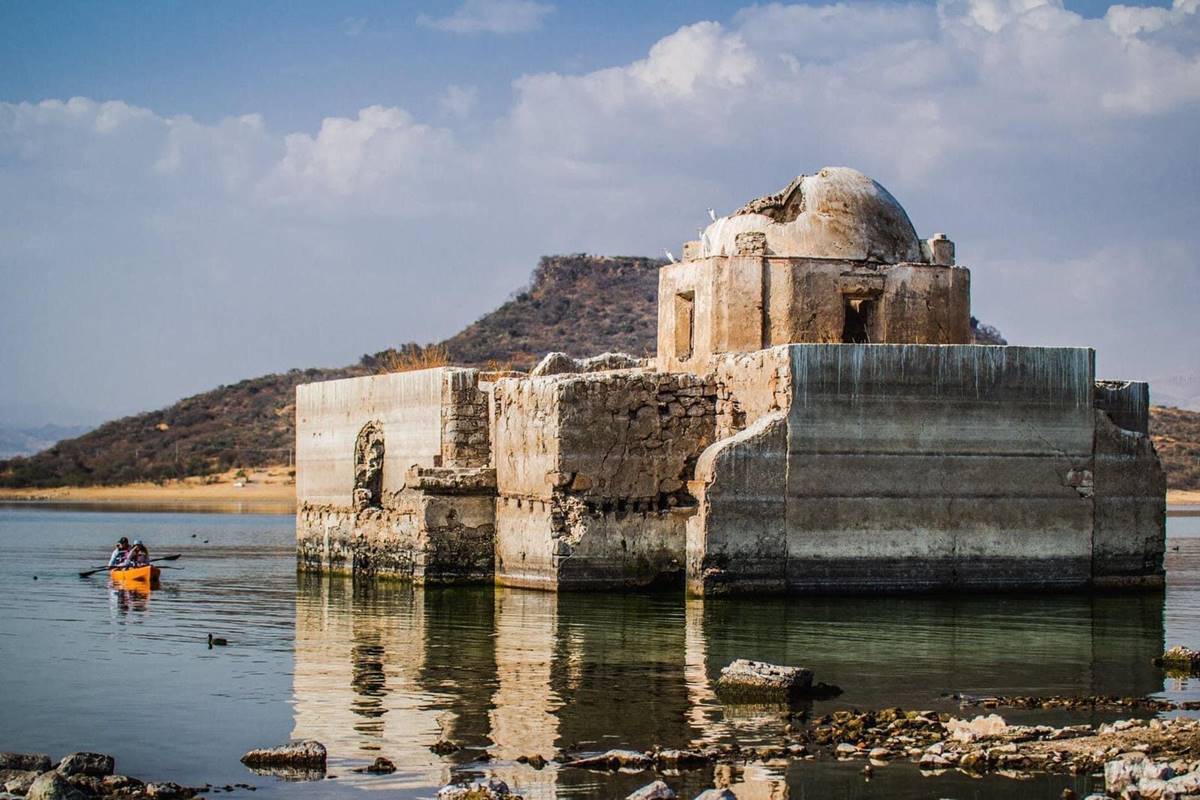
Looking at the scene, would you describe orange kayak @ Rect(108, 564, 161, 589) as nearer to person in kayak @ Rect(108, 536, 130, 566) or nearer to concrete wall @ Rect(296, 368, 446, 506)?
person in kayak @ Rect(108, 536, 130, 566)

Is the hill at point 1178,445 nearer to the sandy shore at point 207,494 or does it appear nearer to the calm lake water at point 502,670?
the sandy shore at point 207,494

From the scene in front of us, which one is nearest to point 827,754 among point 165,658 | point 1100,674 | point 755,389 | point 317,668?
point 1100,674

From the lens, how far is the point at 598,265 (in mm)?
74875

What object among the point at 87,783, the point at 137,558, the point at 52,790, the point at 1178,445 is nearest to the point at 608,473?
the point at 137,558

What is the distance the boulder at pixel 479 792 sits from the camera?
29.7 feet

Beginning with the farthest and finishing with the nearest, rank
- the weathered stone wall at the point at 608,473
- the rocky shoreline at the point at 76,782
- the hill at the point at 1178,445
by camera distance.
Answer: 1. the hill at the point at 1178,445
2. the weathered stone wall at the point at 608,473
3. the rocky shoreline at the point at 76,782

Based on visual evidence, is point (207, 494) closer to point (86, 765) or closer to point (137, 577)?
point (137, 577)

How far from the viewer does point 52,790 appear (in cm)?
895

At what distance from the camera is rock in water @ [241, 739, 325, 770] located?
1013cm

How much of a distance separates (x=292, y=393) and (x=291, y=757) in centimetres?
6052

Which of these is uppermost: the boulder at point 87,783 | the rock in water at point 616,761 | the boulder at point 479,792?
the rock in water at point 616,761

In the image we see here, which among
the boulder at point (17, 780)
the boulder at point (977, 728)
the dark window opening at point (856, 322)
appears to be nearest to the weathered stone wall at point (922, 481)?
the dark window opening at point (856, 322)

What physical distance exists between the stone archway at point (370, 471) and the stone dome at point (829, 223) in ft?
16.1

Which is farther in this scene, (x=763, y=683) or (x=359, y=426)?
(x=359, y=426)
